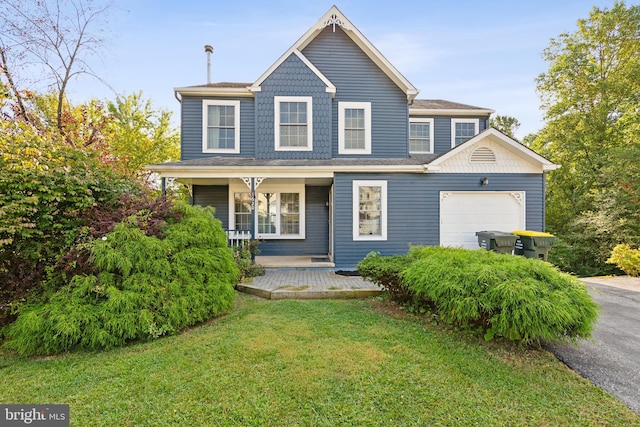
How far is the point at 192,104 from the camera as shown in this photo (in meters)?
9.21

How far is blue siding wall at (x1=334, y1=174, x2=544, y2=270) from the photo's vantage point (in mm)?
8039

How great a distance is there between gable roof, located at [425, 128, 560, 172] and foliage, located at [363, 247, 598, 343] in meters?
4.55

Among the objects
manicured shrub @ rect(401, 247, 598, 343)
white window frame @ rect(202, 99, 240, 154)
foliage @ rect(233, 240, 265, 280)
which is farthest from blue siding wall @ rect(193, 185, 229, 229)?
manicured shrub @ rect(401, 247, 598, 343)

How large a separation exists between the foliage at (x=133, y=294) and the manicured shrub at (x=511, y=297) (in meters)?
3.32

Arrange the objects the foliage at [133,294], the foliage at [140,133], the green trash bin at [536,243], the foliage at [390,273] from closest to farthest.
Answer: the foliage at [133,294]
the foliage at [390,273]
the green trash bin at [536,243]
the foliage at [140,133]

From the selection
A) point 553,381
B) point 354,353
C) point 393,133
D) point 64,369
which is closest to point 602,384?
point 553,381

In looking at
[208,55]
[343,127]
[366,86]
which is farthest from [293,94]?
[208,55]

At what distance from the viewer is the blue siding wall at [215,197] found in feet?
31.1

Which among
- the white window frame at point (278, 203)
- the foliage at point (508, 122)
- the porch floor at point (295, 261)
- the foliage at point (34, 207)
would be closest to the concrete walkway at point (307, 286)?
the porch floor at point (295, 261)

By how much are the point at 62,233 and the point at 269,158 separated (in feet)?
19.8

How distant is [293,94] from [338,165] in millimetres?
3241

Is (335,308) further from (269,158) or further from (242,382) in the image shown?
(269,158)

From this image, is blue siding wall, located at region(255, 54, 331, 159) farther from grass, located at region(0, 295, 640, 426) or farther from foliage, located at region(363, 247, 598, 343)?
grass, located at region(0, 295, 640, 426)

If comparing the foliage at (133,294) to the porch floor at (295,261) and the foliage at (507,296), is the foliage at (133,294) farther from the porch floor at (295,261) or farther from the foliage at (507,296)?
the porch floor at (295,261)
